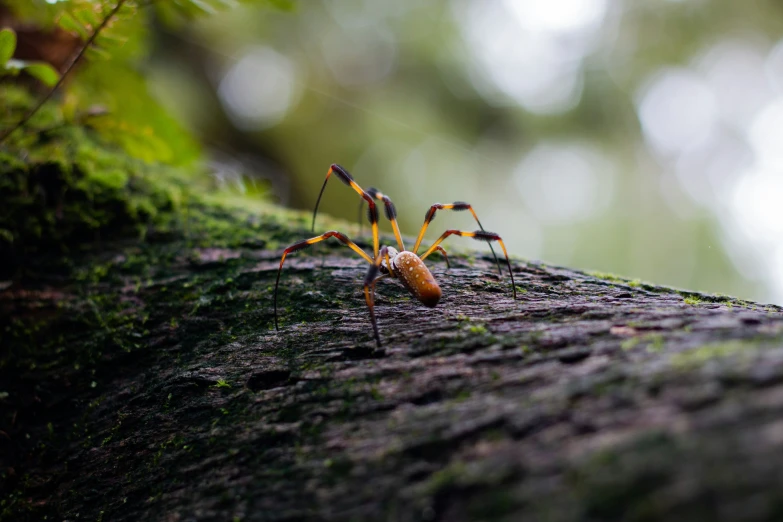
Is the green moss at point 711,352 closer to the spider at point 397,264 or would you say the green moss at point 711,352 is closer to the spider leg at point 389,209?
the spider at point 397,264

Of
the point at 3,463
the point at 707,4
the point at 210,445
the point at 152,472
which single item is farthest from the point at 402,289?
the point at 707,4

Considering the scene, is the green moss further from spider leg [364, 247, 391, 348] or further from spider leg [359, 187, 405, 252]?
spider leg [359, 187, 405, 252]

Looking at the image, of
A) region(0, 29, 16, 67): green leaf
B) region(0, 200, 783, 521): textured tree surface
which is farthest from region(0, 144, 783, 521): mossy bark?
region(0, 29, 16, 67): green leaf

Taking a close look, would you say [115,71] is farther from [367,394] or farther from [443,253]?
[367,394]

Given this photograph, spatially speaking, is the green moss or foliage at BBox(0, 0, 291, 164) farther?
foliage at BBox(0, 0, 291, 164)

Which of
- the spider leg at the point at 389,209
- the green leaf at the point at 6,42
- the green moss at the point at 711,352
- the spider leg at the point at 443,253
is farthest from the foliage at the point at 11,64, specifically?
the green moss at the point at 711,352

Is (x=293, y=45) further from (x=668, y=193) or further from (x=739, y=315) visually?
(x=739, y=315)
